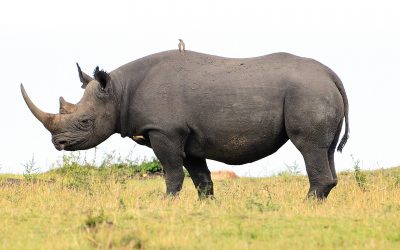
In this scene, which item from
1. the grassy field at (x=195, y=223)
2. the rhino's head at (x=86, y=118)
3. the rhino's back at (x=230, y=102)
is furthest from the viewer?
the rhino's head at (x=86, y=118)

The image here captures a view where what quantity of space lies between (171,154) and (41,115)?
7.09 feet

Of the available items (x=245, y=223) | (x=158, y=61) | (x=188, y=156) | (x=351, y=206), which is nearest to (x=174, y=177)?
(x=188, y=156)

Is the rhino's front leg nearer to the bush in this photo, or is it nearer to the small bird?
the small bird

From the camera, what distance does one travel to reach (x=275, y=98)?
39.5 feet

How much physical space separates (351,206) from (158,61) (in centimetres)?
378

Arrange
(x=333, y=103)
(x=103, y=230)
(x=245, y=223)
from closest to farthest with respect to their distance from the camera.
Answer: (x=103, y=230) < (x=245, y=223) < (x=333, y=103)

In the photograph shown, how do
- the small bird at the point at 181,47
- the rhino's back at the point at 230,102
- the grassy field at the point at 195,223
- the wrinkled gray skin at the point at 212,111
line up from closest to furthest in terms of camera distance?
the grassy field at the point at 195,223 → the wrinkled gray skin at the point at 212,111 → the rhino's back at the point at 230,102 → the small bird at the point at 181,47

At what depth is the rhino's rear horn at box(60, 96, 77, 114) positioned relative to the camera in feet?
41.8

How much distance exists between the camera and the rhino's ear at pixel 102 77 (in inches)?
498

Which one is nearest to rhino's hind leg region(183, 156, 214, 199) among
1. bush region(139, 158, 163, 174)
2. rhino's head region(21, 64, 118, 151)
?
rhino's head region(21, 64, 118, 151)

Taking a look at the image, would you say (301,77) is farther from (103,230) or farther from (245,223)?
(103,230)

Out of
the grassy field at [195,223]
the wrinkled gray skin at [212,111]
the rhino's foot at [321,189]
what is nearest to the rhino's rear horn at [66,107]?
the wrinkled gray skin at [212,111]

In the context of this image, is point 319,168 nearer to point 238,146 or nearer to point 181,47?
point 238,146

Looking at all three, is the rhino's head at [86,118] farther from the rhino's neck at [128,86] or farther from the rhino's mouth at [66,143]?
the rhino's neck at [128,86]
